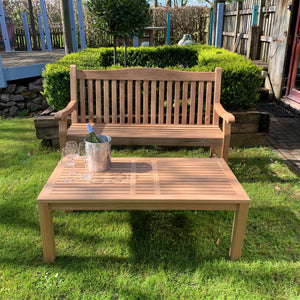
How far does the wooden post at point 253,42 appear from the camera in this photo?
8953 millimetres

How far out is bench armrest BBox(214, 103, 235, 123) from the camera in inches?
133

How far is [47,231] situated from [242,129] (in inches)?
137

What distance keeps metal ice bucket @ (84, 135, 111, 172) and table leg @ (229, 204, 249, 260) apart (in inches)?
44.1

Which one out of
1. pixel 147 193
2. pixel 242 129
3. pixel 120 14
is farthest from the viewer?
pixel 120 14

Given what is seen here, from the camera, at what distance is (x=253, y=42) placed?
9180 millimetres

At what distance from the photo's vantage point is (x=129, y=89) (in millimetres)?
4023

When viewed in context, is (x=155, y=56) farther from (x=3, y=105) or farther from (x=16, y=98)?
(x=3, y=105)

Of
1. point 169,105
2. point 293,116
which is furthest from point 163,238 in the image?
point 293,116

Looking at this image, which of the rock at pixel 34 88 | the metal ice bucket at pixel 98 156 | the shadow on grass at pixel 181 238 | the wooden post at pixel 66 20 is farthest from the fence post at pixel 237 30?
the metal ice bucket at pixel 98 156

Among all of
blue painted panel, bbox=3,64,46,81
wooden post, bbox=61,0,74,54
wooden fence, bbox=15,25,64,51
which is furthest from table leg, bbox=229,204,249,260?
wooden fence, bbox=15,25,64,51

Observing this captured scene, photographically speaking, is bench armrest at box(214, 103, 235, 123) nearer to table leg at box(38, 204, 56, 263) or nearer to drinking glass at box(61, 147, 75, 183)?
drinking glass at box(61, 147, 75, 183)

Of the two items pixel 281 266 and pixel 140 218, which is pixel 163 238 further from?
pixel 281 266

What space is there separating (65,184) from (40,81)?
19.2 ft

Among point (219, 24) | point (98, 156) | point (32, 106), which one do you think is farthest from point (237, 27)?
point (98, 156)
